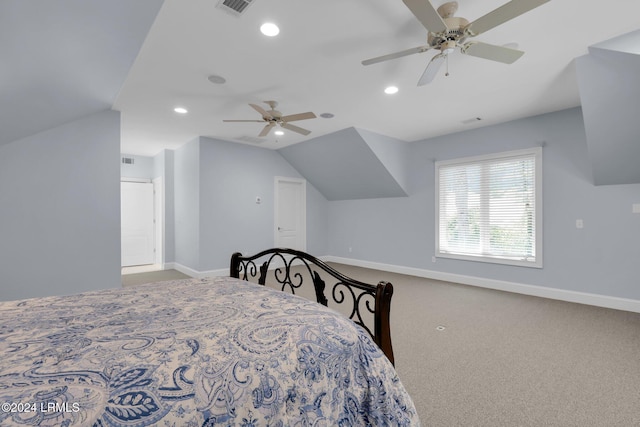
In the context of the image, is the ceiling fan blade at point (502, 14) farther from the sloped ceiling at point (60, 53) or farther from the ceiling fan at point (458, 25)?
the sloped ceiling at point (60, 53)

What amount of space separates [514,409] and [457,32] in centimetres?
→ 264

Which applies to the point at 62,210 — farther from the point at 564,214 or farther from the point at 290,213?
the point at 564,214

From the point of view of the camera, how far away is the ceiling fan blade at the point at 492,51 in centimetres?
229

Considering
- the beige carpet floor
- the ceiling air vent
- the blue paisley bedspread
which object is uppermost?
the ceiling air vent

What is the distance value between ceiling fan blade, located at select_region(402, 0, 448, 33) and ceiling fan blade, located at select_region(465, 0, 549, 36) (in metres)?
0.21

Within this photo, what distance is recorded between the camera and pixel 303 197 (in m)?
7.45

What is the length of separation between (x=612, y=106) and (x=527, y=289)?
2.72 meters

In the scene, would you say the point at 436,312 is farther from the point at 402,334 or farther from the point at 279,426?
the point at 279,426

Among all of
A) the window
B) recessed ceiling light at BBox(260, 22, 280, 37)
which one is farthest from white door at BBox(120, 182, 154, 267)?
the window

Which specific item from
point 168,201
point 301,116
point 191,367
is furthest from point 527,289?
point 168,201

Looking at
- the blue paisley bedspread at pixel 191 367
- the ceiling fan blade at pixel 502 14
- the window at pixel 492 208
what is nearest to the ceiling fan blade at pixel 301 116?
the ceiling fan blade at pixel 502 14

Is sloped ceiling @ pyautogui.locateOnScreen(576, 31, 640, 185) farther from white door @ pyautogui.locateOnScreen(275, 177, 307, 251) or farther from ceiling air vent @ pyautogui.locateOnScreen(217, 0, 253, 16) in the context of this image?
white door @ pyautogui.locateOnScreen(275, 177, 307, 251)

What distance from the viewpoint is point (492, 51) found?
7.73 ft

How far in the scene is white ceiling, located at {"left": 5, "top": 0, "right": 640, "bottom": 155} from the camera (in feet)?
7.58
